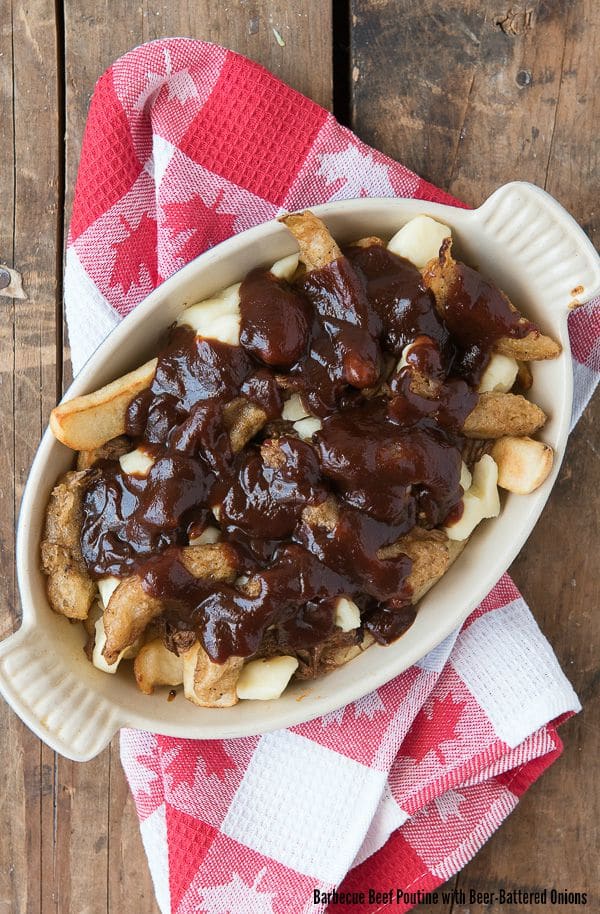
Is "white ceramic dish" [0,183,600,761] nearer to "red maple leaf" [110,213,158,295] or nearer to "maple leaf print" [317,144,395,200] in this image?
"maple leaf print" [317,144,395,200]

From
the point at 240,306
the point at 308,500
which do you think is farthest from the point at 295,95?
the point at 308,500

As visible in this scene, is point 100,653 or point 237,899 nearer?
point 100,653

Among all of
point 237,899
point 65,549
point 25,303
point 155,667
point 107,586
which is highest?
point 25,303

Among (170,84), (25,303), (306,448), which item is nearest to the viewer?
(306,448)

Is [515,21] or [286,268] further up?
[515,21]

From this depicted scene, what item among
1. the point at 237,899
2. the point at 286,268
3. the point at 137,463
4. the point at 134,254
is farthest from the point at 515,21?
the point at 237,899

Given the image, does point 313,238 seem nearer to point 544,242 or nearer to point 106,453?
point 544,242

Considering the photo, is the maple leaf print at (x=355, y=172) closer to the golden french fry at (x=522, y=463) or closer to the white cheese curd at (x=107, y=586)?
the golden french fry at (x=522, y=463)
